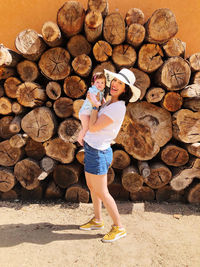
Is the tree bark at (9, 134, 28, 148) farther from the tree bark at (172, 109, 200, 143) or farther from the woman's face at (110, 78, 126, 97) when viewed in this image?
the tree bark at (172, 109, 200, 143)

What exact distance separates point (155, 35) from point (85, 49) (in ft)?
2.68

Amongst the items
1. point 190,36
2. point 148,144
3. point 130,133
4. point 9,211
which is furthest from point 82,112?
point 190,36

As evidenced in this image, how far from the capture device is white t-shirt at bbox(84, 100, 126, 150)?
5.86 feet

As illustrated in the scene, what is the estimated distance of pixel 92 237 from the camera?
7.00ft

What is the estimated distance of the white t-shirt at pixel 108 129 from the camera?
1.79 metres

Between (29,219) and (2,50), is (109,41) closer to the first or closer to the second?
(2,50)

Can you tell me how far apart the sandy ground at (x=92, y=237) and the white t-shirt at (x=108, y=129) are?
0.97 metres

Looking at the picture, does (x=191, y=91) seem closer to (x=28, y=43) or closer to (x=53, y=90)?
(x=53, y=90)

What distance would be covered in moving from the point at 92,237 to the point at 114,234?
23 centimetres

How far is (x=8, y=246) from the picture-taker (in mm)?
2004

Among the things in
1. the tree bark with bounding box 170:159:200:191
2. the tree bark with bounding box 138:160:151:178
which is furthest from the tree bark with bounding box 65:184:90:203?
the tree bark with bounding box 170:159:200:191

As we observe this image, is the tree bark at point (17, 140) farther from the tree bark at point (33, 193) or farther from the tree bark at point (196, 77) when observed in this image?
the tree bark at point (196, 77)

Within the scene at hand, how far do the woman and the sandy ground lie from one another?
19 cm

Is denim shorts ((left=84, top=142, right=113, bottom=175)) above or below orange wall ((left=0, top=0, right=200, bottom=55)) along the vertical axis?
below
